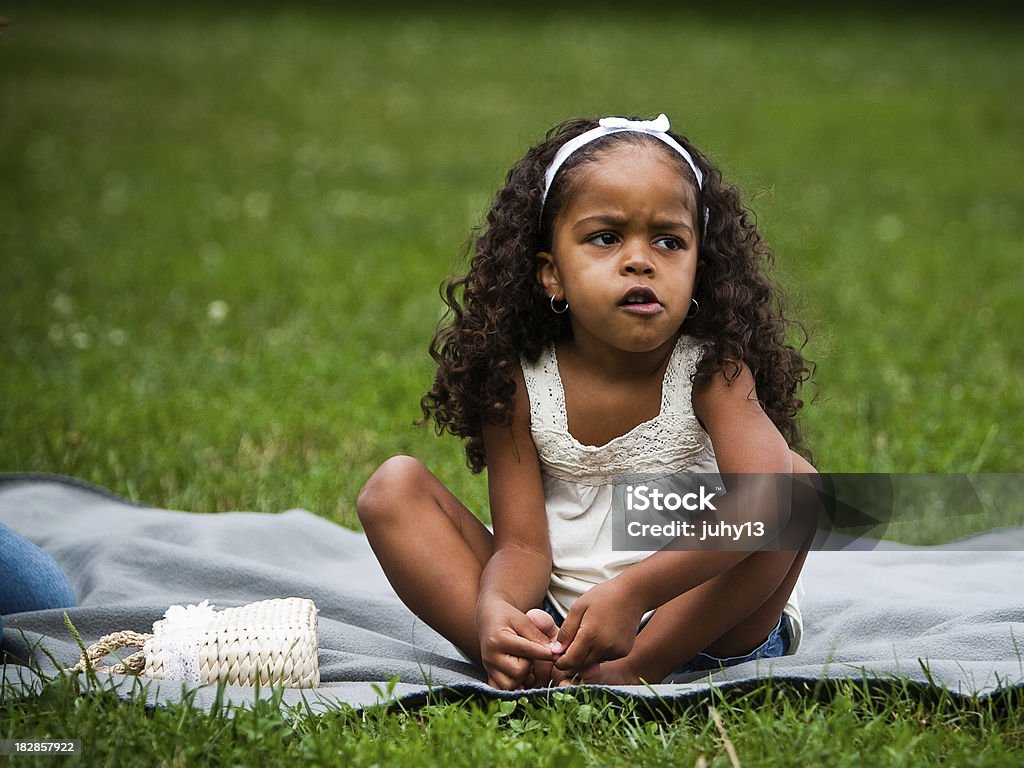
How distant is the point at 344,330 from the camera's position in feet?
20.2

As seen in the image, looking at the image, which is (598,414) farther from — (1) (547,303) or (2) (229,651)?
(2) (229,651)

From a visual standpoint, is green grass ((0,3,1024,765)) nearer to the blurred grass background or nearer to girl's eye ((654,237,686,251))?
the blurred grass background

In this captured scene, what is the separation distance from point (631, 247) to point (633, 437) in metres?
0.40

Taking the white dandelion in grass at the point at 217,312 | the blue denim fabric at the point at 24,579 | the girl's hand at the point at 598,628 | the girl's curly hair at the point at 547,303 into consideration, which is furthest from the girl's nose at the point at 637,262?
the white dandelion in grass at the point at 217,312

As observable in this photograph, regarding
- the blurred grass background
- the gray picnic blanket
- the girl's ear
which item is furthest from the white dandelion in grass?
the girl's ear

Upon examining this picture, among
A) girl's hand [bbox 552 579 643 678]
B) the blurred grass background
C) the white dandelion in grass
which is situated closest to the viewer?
girl's hand [bbox 552 579 643 678]

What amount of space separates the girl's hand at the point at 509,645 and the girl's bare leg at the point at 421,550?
14 cm

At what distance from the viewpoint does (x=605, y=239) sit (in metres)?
2.70

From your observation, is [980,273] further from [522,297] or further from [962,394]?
[522,297]

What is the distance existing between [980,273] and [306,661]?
18.8 ft

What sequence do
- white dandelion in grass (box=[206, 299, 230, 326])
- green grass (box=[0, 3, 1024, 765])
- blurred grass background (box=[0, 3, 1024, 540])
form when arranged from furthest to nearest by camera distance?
white dandelion in grass (box=[206, 299, 230, 326]) → blurred grass background (box=[0, 3, 1024, 540]) → green grass (box=[0, 3, 1024, 765])

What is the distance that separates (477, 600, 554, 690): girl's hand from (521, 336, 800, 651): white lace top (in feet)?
0.92

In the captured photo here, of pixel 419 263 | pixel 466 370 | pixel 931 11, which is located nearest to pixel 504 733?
pixel 466 370

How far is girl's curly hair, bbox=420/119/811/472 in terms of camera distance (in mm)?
2777
